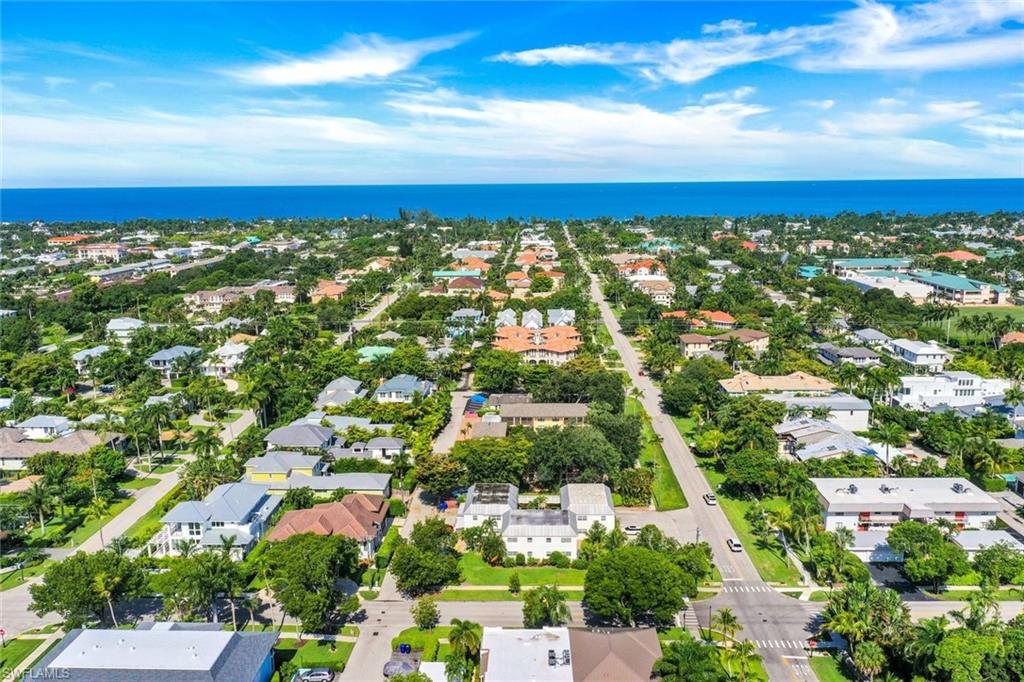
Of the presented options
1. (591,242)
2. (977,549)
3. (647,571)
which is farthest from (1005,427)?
(591,242)

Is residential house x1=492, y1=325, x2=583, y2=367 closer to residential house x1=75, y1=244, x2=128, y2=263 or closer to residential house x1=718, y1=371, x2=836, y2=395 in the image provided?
residential house x1=718, y1=371, x2=836, y2=395

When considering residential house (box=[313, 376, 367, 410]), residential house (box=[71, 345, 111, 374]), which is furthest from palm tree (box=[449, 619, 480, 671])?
residential house (box=[71, 345, 111, 374])

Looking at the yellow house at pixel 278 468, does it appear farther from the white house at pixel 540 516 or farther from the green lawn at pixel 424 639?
the green lawn at pixel 424 639

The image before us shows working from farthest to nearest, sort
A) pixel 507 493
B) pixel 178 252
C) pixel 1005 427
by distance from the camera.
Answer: pixel 178 252 < pixel 1005 427 < pixel 507 493

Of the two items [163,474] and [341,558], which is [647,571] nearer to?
[341,558]

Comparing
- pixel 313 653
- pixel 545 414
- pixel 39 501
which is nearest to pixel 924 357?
pixel 545 414

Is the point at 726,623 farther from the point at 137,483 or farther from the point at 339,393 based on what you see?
the point at 339,393
